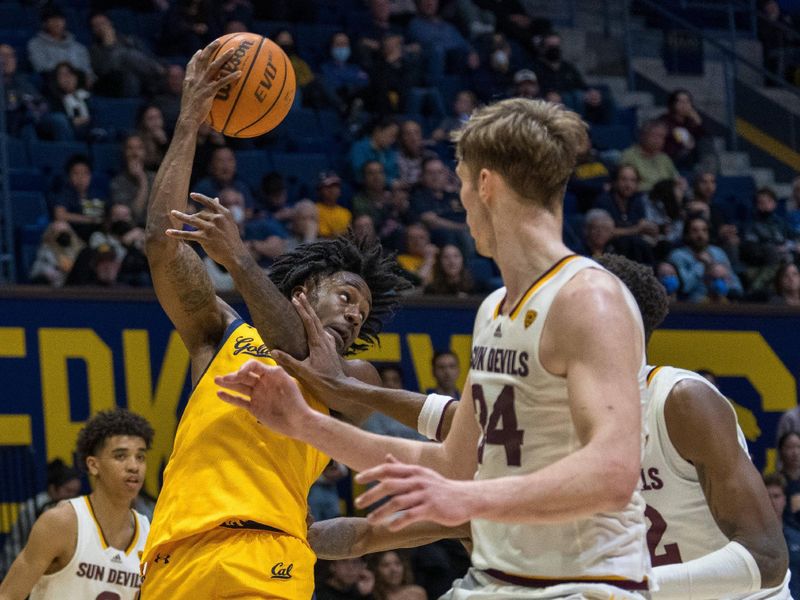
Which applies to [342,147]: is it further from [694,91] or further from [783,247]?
[694,91]

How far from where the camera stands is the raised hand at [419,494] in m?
2.63

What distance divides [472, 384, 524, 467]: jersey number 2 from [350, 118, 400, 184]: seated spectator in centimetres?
898

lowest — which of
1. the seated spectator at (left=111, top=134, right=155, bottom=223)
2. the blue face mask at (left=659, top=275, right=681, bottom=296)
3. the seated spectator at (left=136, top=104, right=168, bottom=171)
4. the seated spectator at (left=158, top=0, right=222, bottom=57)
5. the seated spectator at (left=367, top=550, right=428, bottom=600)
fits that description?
the seated spectator at (left=367, top=550, right=428, bottom=600)

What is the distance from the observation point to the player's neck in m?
3.08

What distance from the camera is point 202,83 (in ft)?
16.1

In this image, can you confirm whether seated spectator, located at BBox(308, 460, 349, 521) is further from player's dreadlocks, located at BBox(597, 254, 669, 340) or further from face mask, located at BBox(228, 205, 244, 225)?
player's dreadlocks, located at BBox(597, 254, 669, 340)

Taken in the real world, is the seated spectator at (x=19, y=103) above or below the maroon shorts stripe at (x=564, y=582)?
above

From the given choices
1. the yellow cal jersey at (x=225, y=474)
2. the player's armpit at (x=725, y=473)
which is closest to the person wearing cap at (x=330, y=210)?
the yellow cal jersey at (x=225, y=474)

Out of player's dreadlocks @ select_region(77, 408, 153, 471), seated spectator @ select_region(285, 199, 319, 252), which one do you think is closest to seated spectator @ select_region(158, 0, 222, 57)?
seated spectator @ select_region(285, 199, 319, 252)

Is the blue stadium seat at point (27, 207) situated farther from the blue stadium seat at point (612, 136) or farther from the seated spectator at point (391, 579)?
the blue stadium seat at point (612, 136)

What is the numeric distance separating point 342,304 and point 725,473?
5.10 feet

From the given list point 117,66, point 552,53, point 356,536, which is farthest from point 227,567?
point 552,53

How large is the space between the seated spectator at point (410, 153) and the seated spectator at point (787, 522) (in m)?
4.11

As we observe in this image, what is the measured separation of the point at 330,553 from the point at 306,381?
2.24ft
